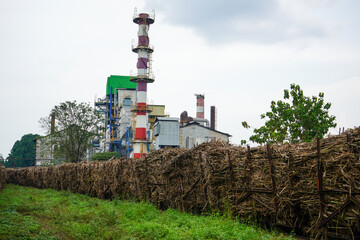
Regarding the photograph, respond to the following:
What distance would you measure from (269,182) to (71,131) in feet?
152

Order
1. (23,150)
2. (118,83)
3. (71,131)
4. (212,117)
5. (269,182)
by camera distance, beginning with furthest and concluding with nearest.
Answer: (23,150), (212,117), (118,83), (71,131), (269,182)

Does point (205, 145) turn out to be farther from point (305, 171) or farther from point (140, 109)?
point (140, 109)

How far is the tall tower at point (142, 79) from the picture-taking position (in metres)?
53.5

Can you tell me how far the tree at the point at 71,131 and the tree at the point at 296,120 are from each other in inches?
1057

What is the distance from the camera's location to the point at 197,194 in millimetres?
12383

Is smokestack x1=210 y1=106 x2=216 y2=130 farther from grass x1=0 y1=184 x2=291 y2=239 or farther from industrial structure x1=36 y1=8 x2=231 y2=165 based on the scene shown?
grass x1=0 y1=184 x2=291 y2=239

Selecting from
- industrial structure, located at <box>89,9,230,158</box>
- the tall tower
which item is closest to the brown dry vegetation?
industrial structure, located at <box>89,9,230,158</box>

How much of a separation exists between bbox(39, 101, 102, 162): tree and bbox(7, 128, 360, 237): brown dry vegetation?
38194mm

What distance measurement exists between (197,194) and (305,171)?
450cm

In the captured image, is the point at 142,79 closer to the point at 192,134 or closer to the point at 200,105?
the point at 192,134

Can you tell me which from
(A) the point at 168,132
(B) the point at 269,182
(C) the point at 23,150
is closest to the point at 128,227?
(B) the point at 269,182

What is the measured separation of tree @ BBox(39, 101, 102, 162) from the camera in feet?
171

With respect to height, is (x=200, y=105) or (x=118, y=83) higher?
(x=118, y=83)

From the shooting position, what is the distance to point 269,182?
385 inches
